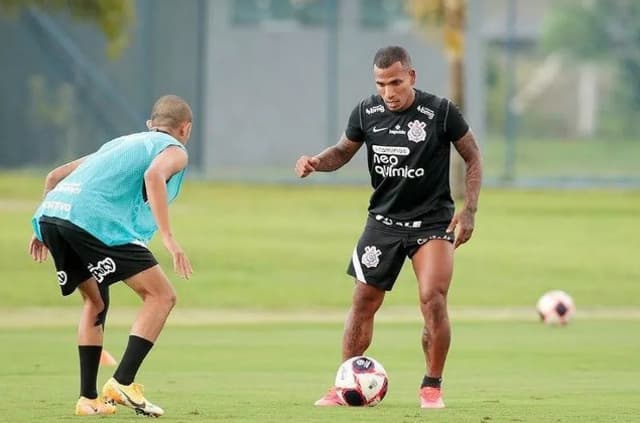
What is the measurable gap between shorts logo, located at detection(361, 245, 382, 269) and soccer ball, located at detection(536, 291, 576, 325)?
9026 millimetres

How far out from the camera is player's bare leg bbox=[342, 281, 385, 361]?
1167cm

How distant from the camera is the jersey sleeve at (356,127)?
11.6m

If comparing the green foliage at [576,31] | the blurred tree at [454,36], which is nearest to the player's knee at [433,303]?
the blurred tree at [454,36]

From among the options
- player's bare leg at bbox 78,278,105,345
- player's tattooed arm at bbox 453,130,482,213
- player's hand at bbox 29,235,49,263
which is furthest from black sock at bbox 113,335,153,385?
player's tattooed arm at bbox 453,130,482,213

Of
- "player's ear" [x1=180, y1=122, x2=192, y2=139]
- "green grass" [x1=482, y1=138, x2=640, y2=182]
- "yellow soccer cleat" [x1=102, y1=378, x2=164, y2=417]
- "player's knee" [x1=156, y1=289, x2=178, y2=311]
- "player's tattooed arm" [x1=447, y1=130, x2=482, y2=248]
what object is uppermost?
"player's ear" [x1=180, y1=122, x2=192, y2=139]

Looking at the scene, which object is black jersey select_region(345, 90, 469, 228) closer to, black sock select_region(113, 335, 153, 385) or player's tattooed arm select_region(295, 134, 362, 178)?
player's tattooed arm select_region(295, 134, 362, 178)

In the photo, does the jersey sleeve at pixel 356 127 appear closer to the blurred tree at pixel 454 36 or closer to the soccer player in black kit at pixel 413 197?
the soccer player in black kit at pixel 413 197

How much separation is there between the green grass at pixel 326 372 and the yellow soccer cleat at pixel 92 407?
0.29 feet

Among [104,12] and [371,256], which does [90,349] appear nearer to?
[371,256]

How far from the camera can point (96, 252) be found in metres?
10.6

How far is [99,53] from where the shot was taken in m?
50.8

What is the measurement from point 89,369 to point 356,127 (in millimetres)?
A: 2341

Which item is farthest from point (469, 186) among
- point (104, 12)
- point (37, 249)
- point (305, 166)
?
point (104, 12)

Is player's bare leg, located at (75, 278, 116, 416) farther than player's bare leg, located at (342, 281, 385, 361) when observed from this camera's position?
No
